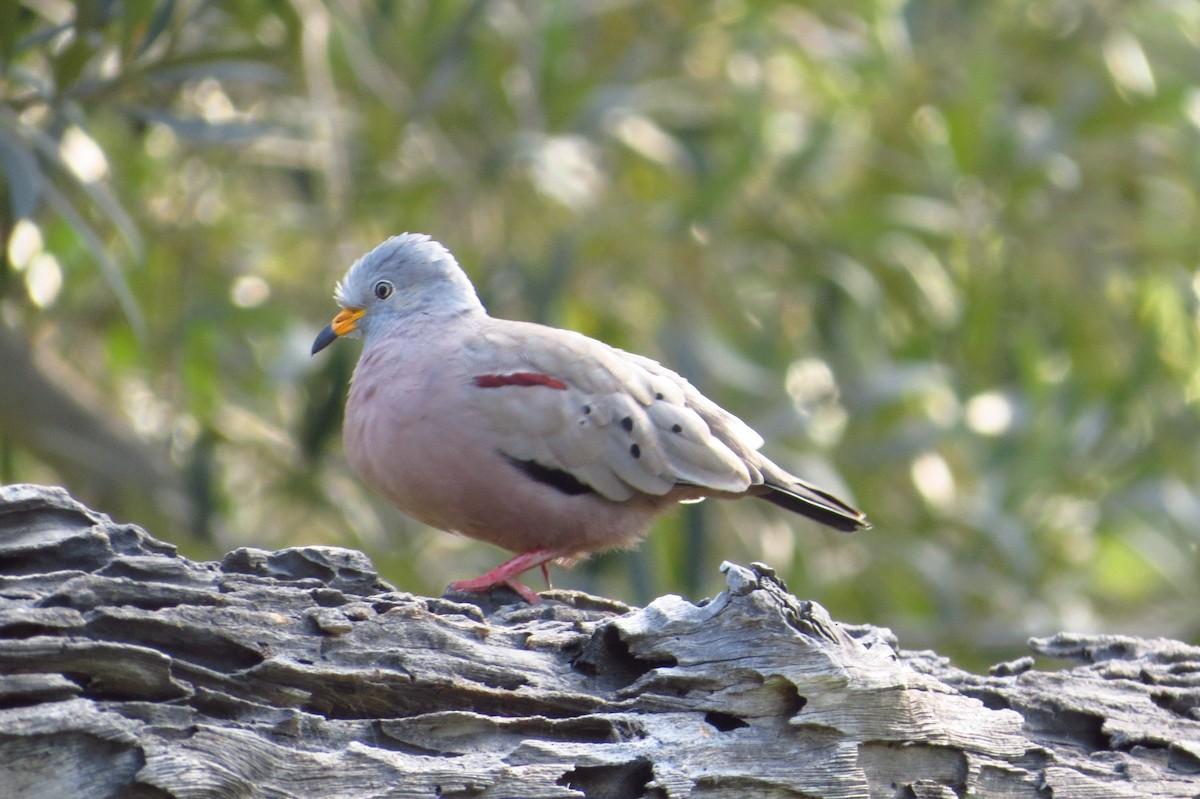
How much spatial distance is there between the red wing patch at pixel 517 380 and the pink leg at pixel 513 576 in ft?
1.52

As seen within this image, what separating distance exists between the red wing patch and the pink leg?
463 mm

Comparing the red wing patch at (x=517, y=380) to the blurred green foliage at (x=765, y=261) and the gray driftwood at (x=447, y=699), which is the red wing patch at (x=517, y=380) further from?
the blurred green foliage at (x=765, y=261)

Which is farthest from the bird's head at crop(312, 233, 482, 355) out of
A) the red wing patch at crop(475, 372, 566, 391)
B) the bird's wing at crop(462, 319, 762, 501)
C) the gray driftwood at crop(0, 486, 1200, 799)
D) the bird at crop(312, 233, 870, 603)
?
the gray driftwood at crop(0, 486, 1200, 799)

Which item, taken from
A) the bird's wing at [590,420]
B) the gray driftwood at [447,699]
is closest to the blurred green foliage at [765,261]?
the bird's wing at [590,420]

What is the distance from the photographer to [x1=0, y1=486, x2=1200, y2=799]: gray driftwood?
106 inches

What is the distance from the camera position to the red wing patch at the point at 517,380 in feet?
14.0

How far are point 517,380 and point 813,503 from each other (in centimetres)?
98

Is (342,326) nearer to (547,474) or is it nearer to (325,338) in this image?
(325,338)

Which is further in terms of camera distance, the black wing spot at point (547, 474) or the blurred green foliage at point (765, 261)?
the blurred green foliage at point (765, 261)

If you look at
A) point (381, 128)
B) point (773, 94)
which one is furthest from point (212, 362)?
point (773, 94)

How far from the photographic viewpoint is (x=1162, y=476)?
8430mm

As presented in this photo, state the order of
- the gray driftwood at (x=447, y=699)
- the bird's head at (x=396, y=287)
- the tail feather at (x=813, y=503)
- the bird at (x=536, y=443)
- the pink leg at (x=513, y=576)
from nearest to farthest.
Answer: the gray driftwood at (x=447, y=699)
the pink leg at (x=513, y=576)
the bird at (x=536, y=443)
the tail feather at (x=813, y=503)
the bird's head at (x=396, y=287)

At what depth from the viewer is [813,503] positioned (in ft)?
15.0

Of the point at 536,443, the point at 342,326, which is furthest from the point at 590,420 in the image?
the point at 342,326
